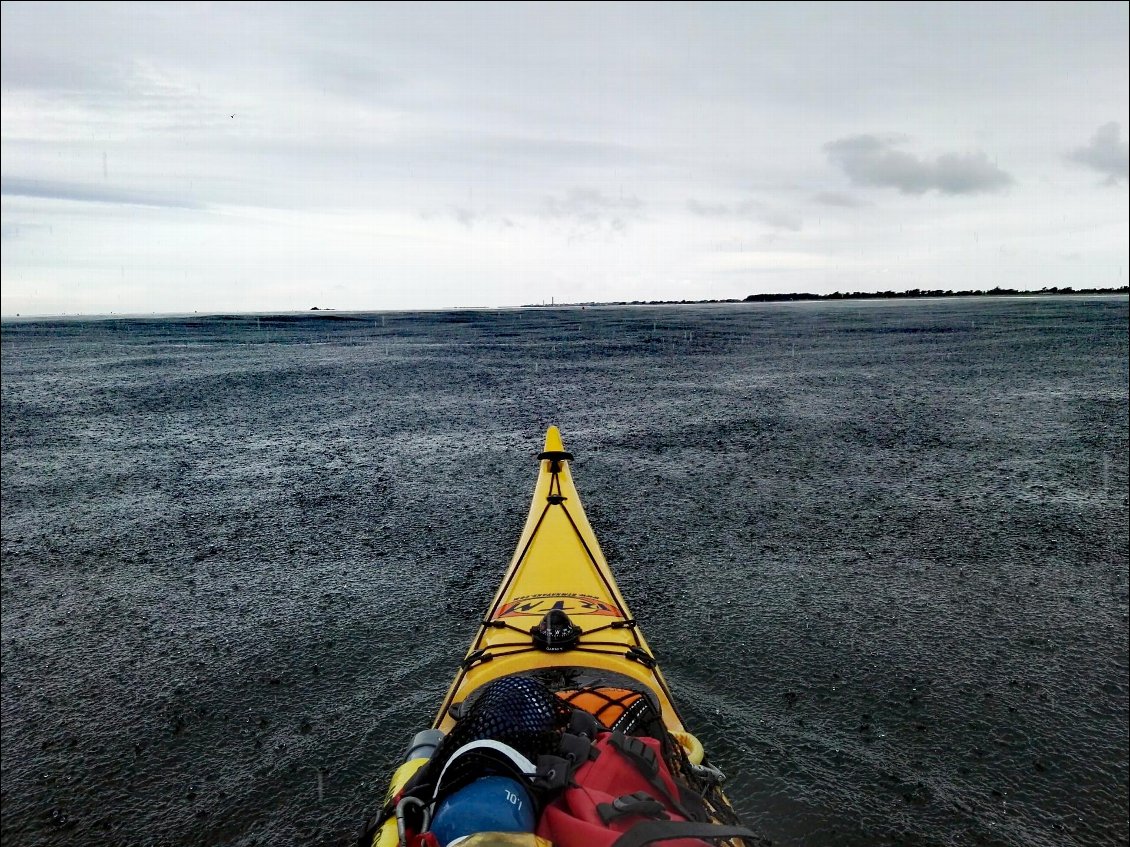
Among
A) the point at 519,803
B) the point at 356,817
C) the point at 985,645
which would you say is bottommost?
the point at 356,817

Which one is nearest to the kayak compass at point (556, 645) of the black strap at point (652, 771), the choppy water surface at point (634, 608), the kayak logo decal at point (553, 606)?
the kayak logo decal at point (553, 606)

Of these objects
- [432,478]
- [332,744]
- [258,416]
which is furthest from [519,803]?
[258,416]

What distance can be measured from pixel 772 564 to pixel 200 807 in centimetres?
707

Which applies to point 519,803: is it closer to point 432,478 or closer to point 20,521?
point 432,478

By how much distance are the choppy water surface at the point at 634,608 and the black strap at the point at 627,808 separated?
2812 millimetres

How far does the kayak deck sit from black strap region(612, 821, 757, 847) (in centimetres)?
237

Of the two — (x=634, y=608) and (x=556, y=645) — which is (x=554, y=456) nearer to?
(x=634, y=608)

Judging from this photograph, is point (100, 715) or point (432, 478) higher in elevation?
point (432, 478)

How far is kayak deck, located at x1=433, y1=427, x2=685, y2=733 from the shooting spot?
5387 millimetres

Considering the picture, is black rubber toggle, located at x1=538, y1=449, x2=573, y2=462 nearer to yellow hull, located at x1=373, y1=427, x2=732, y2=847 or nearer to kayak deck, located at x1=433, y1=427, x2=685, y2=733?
kayak deck, located at x1=433, y1=427, x2=685, y2=733

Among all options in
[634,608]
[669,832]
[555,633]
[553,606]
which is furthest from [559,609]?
[669,832]

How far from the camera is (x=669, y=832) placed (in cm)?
250

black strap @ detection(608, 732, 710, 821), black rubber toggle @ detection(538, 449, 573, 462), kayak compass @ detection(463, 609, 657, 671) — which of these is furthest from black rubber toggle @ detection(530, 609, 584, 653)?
black rubber toggle @ detection(538, 449, 573, 462)

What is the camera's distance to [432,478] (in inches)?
530
